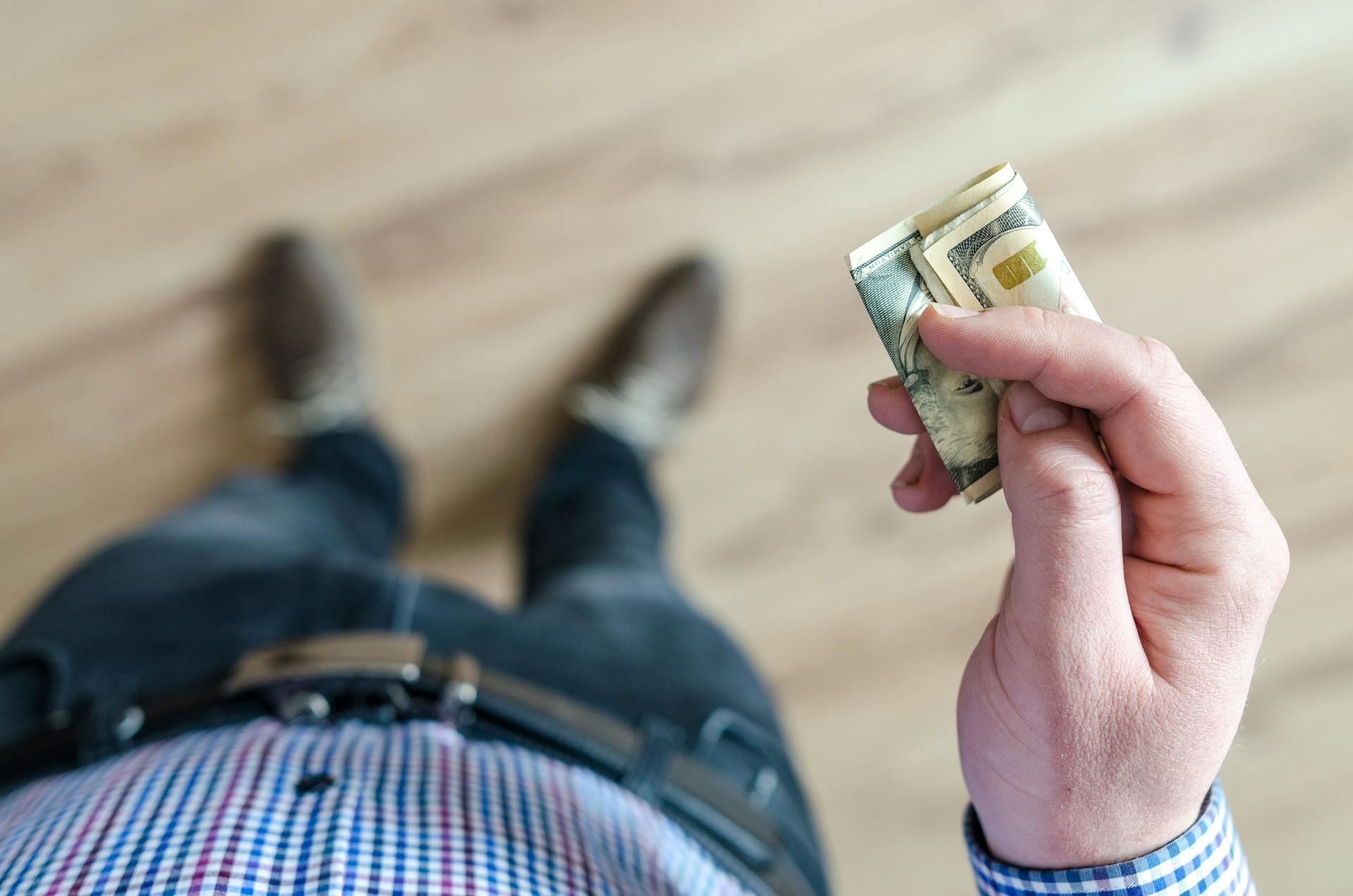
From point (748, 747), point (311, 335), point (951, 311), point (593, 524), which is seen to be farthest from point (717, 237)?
point (951, 311)

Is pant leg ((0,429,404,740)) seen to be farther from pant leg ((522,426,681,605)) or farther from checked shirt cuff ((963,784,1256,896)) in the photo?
checked shirt cuff ((963,784,1256,896))

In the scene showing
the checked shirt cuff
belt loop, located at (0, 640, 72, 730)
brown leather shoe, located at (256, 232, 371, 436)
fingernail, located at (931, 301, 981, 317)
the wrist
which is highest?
brown leather shoe, located at (256, 232, 371, 436)

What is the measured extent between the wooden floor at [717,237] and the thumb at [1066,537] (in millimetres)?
723

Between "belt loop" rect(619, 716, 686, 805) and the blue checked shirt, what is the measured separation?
0.01 metres

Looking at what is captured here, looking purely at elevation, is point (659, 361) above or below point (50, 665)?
below

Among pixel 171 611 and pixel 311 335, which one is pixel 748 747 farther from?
pixel 311 335

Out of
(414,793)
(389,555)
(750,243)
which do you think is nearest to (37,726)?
(414,793)

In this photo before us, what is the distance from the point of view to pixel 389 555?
109 centimetres

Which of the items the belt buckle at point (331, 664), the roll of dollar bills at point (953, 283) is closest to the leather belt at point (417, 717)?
the belt buckle at point (331, 664)

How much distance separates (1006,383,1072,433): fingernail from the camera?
404 millimetres

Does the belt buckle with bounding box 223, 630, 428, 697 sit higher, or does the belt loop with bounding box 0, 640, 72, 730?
the belt loop with bounding box 0, 640, 72, 730

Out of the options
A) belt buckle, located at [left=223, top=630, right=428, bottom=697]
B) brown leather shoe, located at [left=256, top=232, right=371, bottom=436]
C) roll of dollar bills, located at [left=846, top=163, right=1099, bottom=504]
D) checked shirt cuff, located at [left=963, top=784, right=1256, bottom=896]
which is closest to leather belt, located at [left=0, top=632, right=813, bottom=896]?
belt buckle, located at [left=223, top=630, right=428, bottom=697]

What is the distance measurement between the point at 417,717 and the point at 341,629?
141 mm

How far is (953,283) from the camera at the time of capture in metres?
0.43
